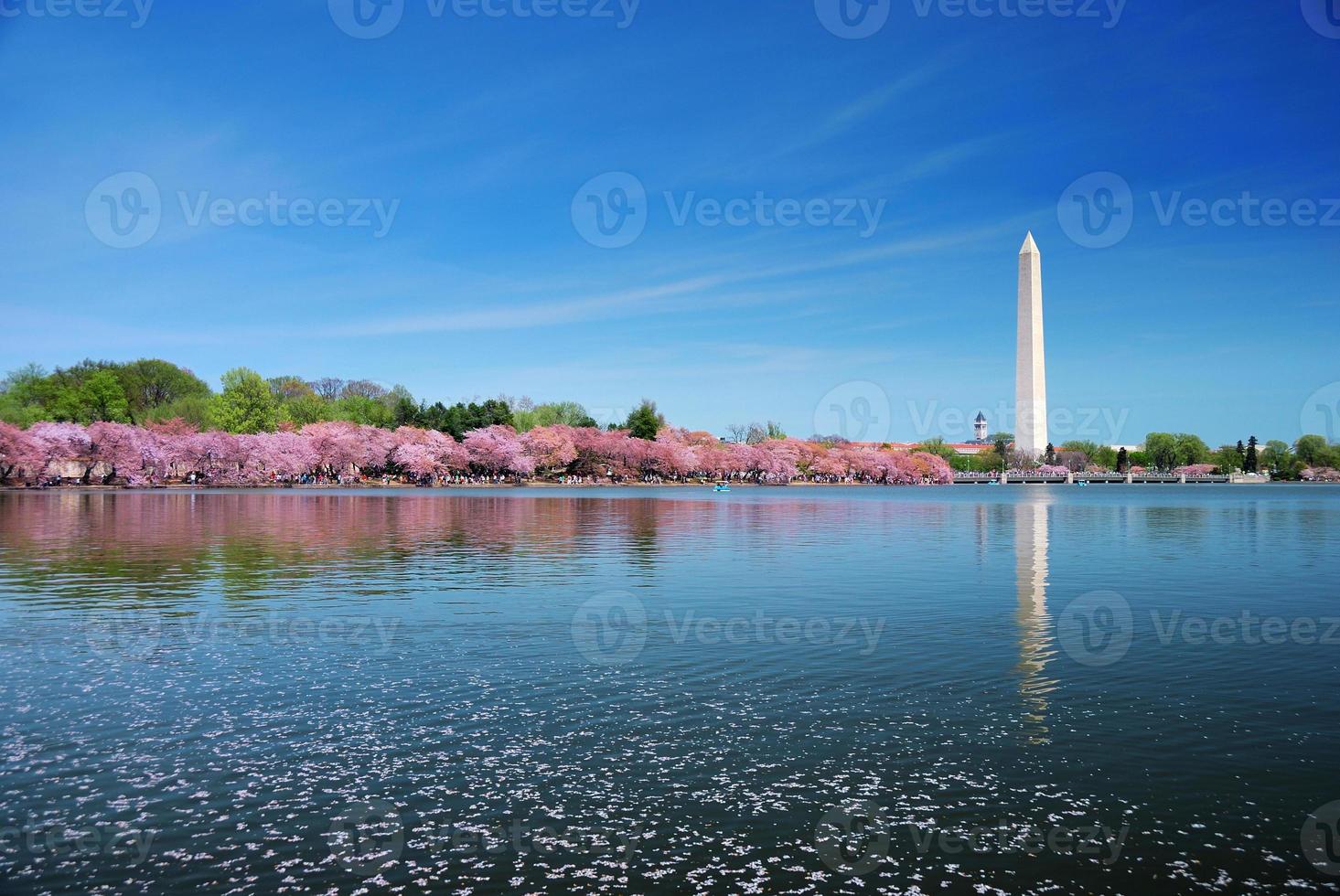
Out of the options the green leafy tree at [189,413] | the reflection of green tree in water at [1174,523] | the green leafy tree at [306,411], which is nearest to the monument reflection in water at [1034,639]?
the reflection of green tree in water at [1174,523]

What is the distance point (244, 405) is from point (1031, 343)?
107658 mm

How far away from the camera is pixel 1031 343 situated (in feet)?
397

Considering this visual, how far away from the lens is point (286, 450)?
384 feet

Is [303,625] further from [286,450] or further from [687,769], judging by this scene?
[286,450]

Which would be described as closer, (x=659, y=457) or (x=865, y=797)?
(x=865, y=797)

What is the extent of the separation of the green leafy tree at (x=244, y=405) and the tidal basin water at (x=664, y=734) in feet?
350

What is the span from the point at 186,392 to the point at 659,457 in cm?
7613

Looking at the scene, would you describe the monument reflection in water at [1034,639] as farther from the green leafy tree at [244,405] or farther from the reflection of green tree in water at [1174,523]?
the green leafy tree at [244,405]

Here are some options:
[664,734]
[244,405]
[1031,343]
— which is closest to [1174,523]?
[664,734]

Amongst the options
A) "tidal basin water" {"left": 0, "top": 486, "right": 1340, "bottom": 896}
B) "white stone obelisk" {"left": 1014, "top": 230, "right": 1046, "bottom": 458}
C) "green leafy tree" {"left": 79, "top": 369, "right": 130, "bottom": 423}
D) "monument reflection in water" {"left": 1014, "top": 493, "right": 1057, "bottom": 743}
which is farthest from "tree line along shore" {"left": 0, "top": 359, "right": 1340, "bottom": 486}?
"monument reflection in water" {"left": 1014, "top": 493, "right": 1057, "bottom": 743}

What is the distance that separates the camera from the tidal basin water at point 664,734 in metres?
7.79

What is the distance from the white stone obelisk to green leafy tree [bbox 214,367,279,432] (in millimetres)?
104879

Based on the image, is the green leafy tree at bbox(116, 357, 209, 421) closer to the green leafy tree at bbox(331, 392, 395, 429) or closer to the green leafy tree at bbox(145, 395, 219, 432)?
the green leafy tree at bbox(145, 395, 219, 432)

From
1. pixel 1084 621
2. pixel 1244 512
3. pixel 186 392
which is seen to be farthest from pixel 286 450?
pixel 1084 621
